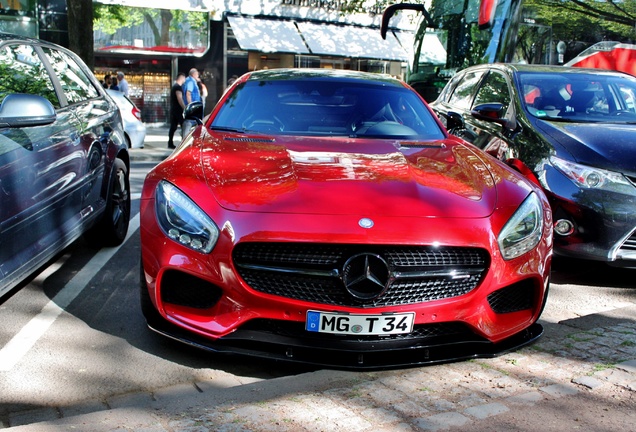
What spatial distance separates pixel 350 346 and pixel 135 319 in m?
1.64

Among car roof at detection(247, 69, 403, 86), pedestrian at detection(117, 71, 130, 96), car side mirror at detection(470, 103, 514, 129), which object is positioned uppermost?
car roof at detection(247, 69, 403, 86)

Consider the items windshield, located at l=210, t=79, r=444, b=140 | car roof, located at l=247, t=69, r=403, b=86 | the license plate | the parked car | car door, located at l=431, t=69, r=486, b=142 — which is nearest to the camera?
the license plate

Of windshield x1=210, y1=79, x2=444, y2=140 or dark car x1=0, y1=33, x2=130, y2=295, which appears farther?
windshield x1=210, y1=79, x2=444, y2=140

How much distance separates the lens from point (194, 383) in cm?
369

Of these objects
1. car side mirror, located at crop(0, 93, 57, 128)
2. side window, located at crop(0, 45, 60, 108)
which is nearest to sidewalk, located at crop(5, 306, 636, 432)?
car side mirror, located at crop(0, 93, 57, 128)

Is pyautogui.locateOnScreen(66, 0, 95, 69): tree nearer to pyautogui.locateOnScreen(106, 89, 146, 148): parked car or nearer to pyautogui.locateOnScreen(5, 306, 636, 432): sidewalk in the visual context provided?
pyautogui.locateOnScreen(106, 89, 146, 148): parked car

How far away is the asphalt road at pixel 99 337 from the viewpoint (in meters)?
3.67

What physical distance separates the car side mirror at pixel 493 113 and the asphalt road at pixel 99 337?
4.41 ft

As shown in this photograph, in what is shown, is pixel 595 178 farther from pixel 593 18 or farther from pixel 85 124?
pixel 593 18

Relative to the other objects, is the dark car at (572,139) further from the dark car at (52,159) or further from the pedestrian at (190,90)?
the pedestrian at (190,90)

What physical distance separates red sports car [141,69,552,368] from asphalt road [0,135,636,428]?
0.89 feet

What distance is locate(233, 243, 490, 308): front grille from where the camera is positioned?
3586mm

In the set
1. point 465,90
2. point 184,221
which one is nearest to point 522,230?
point 184,221

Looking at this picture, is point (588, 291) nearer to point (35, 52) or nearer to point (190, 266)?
point (190, 266)
